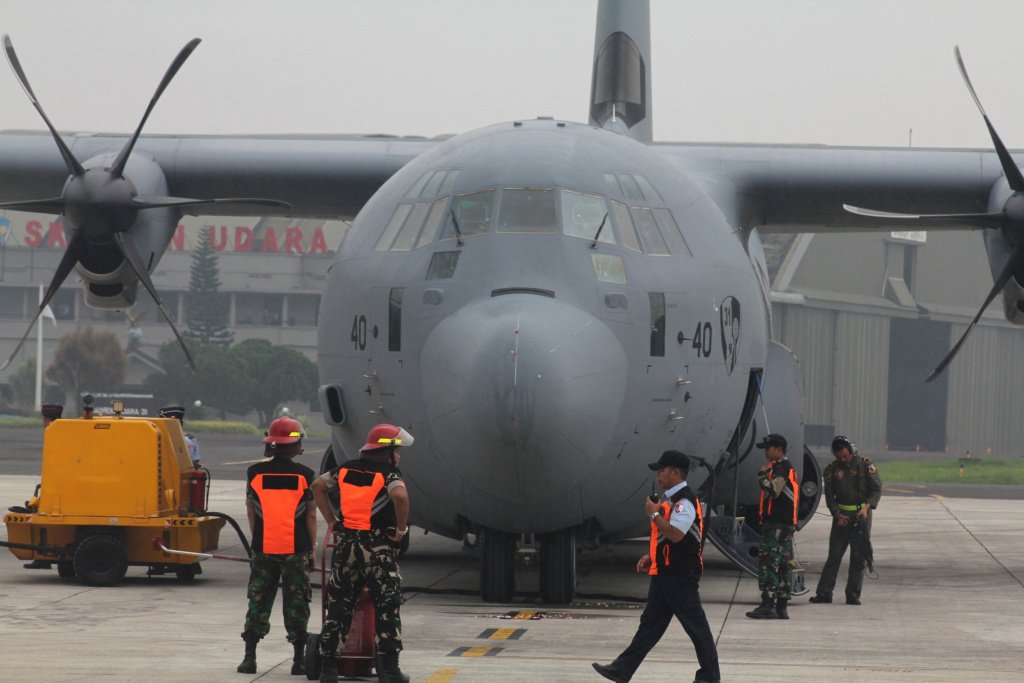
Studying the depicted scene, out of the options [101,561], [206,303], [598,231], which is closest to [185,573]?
[101,561]

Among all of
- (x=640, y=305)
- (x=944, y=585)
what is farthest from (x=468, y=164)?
(x=944, y=585)

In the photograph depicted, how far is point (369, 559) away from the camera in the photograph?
836 cm

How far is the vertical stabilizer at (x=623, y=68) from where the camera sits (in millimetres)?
18297

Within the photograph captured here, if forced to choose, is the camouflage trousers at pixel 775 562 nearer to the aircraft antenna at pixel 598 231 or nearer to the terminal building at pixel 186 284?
the aircraft antenna at pixel 598 231

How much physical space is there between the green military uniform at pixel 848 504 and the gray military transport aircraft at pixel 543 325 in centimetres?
84

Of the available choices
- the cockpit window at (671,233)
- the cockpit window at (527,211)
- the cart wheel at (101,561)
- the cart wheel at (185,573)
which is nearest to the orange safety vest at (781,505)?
the cockpit window at (671,233)

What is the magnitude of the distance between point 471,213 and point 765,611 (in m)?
4.15

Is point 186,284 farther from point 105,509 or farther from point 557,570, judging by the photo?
point 557,570

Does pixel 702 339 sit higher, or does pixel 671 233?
pixel 671 233

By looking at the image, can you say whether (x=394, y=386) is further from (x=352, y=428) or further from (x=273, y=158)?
(x=273, y=158)

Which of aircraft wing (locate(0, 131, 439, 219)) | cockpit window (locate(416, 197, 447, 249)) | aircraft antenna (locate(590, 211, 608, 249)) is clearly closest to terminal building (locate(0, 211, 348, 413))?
aircraft wing (locate(0, 131, 439, 219))

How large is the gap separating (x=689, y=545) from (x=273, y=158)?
10.4 meters

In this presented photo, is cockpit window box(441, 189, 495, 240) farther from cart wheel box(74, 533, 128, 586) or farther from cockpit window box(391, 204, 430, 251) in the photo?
cart wheel box(74, 533, 128, 586)

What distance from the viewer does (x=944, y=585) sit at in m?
14.8
